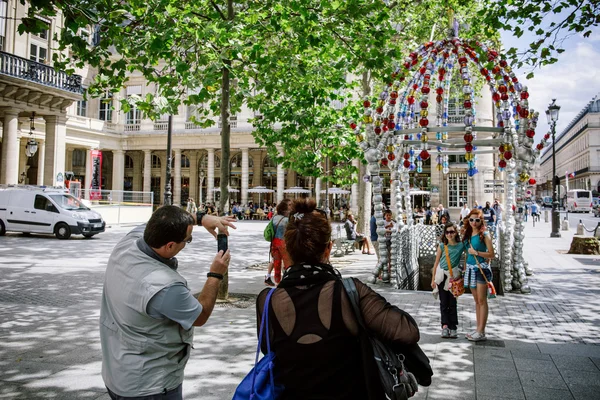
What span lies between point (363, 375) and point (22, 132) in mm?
36857

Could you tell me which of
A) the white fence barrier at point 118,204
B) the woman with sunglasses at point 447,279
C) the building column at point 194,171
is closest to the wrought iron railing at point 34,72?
the white fence barrier at point 118,204

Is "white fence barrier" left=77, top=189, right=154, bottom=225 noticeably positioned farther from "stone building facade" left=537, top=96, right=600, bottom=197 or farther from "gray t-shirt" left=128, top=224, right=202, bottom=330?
"stone building facade" left=537, top=96, right=600, bottom=197

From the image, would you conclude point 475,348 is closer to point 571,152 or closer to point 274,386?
point 274,386

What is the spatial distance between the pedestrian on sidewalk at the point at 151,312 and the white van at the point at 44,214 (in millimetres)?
19426

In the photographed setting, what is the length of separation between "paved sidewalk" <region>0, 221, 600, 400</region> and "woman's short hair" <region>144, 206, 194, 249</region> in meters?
2.35

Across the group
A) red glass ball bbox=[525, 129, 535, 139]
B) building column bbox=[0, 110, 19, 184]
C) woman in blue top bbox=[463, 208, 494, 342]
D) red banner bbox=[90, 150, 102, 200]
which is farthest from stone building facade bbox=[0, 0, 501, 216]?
woman in blue top bbox=[463, 208, 494, 342]

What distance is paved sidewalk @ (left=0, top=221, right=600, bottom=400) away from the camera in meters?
4.49

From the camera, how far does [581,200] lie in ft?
199

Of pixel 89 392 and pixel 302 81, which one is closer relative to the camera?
pixel 89 392

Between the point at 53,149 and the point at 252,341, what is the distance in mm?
24149

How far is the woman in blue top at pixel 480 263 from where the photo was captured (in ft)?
19.9

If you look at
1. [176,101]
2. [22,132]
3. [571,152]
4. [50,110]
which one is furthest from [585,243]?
[571,152]

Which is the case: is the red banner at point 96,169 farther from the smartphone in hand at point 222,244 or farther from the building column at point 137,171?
the smartphone in hand at point 222,244

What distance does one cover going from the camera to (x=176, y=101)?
9.89 metres
